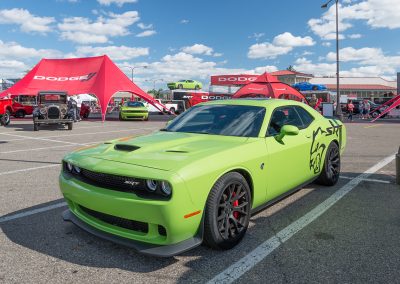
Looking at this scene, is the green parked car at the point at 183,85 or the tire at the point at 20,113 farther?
the green parked car at the point at 183,85

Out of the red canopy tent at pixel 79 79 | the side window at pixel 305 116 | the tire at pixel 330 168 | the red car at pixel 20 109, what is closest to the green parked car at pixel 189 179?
the side window at pixel 305 116

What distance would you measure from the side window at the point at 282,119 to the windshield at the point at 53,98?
50.2 ft

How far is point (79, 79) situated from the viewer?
21.4m

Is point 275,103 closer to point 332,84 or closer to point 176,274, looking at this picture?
point 176,274

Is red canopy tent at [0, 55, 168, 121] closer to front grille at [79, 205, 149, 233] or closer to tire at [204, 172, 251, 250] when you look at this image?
front grille at [79, 205, 149, 233]

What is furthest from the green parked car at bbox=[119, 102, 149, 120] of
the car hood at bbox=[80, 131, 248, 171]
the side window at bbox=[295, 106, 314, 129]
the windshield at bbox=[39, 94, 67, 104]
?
the car hood at bbox=[80, 131, 248, 171]

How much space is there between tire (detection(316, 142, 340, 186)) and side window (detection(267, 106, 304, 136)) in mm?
919

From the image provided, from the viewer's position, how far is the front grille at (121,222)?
306 centimetres

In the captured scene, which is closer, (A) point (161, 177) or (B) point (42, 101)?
(A) point (161, 177)

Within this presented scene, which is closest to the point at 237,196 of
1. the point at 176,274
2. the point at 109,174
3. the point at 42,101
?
the point at 176,274

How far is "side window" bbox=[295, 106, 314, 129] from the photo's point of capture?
519cm

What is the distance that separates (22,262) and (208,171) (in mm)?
1839

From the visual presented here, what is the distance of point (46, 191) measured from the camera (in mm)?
5539

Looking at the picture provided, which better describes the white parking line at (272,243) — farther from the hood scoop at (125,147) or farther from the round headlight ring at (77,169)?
the round headlight ring at (77,169)
